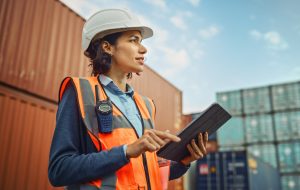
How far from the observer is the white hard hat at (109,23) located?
1942mm

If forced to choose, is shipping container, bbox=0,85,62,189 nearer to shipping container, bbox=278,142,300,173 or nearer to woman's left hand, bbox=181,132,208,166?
woman's left hand, bbox=181,132,208,166

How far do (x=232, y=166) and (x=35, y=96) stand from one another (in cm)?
1074

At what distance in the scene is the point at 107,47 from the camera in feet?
6.59

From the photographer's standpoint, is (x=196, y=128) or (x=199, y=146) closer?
(x=196, y=128)

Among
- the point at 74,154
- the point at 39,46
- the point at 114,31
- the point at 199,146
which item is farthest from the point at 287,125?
the point at 74,154

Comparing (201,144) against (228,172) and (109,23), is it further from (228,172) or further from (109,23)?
(228,172)

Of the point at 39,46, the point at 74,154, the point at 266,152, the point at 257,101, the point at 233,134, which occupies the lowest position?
the point at 74,154

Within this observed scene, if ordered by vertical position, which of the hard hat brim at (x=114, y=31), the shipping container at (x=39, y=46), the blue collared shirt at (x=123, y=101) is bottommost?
the blue collared shirt at (x=123, y=101)

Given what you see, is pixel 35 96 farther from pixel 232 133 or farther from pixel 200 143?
pixel 232 133

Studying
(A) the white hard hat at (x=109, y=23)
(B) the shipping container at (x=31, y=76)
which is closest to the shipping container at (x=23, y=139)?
(B) the shipping container at (x=31, y=76)

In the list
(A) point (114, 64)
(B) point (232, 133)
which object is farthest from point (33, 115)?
(B) point (232, 133)

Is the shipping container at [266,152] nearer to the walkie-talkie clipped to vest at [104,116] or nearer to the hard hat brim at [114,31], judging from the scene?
the hard hat brim at [114,31]

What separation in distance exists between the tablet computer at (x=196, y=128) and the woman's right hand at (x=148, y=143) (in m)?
0.20

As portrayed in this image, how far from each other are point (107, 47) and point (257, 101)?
20.9 metres
